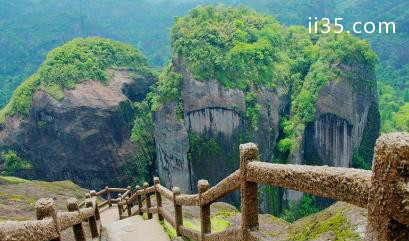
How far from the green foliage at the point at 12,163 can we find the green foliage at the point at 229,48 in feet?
56.4

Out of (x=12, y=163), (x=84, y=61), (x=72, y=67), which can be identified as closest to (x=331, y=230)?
(x=12, y=163)

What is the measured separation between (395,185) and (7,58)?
83.0 meters

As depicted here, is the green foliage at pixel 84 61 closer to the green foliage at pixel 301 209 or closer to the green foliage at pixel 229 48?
the green foliage at pixel 229 48

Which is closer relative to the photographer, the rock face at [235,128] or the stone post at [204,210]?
the stone post at [204,210]

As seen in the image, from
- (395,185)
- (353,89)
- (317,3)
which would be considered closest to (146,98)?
(353,89)

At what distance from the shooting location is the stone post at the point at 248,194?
3.14m

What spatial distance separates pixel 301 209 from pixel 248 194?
2937cm

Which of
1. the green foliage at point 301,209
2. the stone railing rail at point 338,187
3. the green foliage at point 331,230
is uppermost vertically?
the stone railing rail at point 338,187

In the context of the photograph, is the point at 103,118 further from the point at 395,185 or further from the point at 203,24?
the point at 395,185

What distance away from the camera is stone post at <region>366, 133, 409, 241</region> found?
154 centimetres

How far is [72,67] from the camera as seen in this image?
35.6 m

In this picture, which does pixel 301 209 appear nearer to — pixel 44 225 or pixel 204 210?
pixel 204 210

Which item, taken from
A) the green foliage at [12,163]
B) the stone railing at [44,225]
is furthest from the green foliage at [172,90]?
the stone railing at [44,225]

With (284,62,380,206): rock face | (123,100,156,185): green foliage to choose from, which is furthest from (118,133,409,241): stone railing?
(123,100,156,185): green foliage
